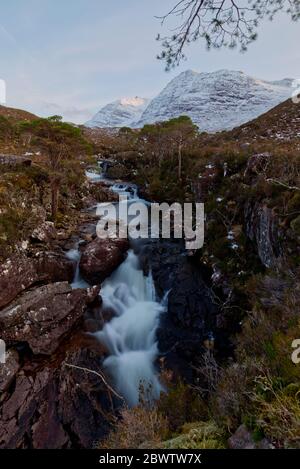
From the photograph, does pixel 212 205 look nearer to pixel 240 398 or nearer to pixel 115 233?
pixel 115 233

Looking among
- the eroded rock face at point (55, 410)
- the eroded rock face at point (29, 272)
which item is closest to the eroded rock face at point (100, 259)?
the eroded rock face at point (29, 272)

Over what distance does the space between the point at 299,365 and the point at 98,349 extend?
21.4 ft

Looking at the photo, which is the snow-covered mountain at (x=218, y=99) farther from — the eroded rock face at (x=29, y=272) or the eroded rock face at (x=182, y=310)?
the eroded rock face at (x=29, y=272)

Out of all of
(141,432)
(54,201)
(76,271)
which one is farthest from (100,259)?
(141,432)

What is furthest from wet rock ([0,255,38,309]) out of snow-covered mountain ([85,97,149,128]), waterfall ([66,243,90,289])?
snow-covered mountain ([85,97,149,128])

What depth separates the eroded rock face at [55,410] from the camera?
20.0 ft

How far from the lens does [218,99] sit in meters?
88.5

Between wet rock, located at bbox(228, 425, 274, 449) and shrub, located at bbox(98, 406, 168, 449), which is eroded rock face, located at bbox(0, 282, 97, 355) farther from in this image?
wet rock, located at bbox(228, 425, 274, 449)

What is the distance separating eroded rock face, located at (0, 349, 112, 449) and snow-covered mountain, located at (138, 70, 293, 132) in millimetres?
62345

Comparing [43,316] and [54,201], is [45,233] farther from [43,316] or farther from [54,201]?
[43,316]

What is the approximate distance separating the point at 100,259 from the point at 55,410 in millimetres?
5730

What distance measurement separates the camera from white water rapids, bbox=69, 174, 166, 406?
7.65 metres

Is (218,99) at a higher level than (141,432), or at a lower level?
higher

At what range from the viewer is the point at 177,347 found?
27.9 feet
